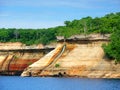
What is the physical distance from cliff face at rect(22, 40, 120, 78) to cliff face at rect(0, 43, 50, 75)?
59.4 feet

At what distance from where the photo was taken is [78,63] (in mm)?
105375

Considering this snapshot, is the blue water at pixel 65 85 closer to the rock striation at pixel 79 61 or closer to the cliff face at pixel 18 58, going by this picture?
the rock striation at pixel 79 61

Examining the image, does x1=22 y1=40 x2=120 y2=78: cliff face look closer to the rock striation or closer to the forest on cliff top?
the rock striation

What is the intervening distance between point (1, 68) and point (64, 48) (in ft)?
87.4

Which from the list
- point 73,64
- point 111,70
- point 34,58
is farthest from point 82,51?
point 34,58

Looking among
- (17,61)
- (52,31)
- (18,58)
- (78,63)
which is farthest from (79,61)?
(52,31)

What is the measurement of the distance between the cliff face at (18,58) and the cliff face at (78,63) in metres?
18.1

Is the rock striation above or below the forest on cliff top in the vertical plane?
below

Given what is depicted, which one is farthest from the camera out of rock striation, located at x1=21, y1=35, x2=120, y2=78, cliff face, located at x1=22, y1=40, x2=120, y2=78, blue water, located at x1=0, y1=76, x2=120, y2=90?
rock striation, located at x1=21, y1=35, x2=120, y2=78

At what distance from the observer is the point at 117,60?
10044 cm

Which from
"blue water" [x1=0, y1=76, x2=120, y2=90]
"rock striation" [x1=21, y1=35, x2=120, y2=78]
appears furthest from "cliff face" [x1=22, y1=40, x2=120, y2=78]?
"blue water" [x1=0, y1=76, x2=120, y2=90]

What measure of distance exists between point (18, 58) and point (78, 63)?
31.8m

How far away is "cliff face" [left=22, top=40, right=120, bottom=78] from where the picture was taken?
100375 mm

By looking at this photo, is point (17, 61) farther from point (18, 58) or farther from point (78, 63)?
point (78, 63)
